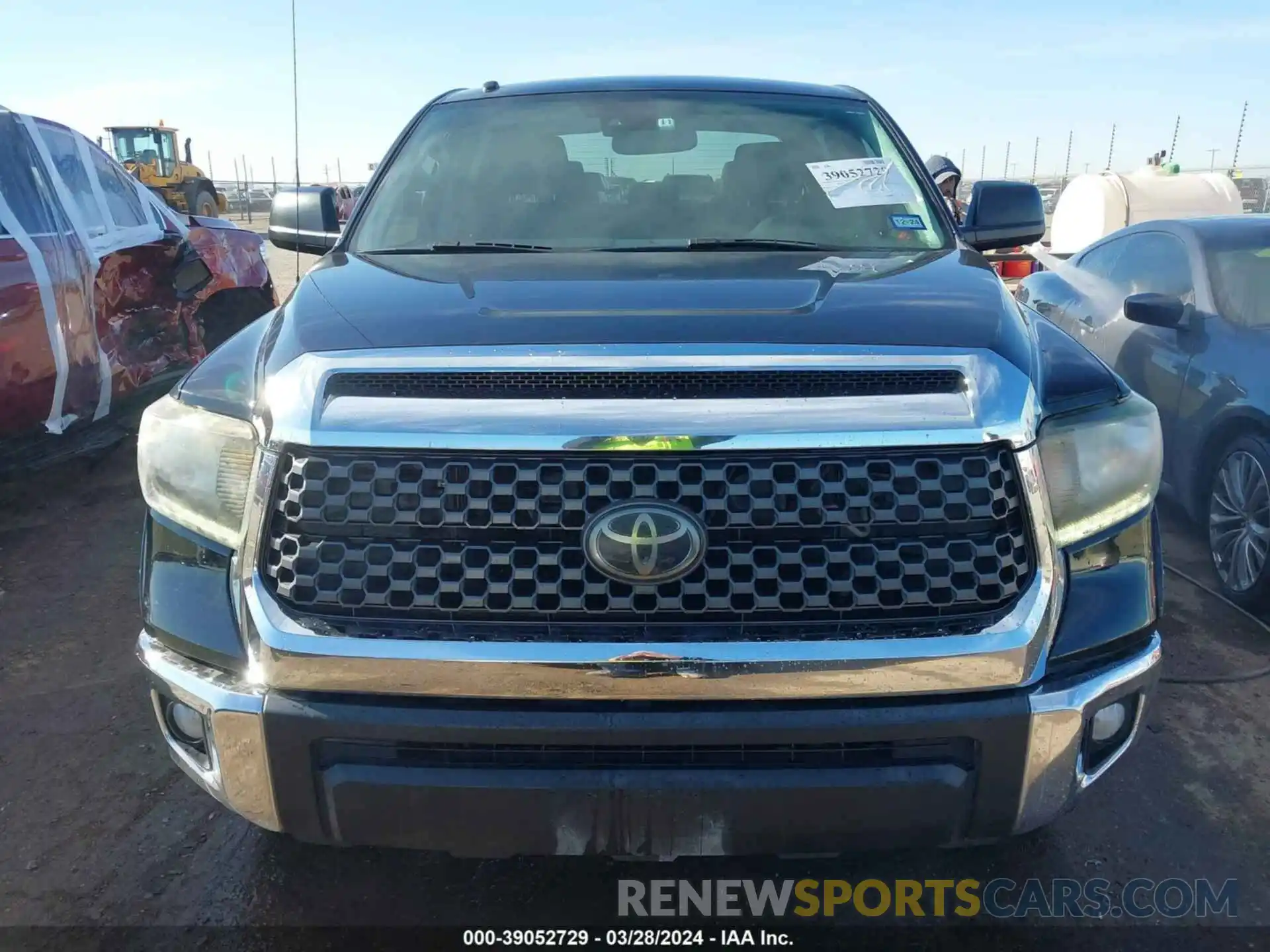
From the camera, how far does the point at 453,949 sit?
221 cm

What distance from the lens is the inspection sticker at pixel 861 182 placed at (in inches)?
114

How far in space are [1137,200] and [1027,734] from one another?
552 inches

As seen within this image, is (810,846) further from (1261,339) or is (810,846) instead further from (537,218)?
(1261,339)

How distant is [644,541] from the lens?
1692 millimetres

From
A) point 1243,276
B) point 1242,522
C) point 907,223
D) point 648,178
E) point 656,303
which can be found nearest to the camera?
point 656,303

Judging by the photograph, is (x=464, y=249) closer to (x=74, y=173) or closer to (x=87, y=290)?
(x=87, y=290)

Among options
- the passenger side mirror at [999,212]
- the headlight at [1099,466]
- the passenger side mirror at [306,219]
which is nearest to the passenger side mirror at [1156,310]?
the passenger side mirror at [999,212]

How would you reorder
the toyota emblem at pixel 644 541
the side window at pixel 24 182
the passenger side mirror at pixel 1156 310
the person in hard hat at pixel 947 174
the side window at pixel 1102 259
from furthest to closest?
the person in hard hat at pixel 947 174 < the side window at pixel 1102 259 < the passenger side mirror at pixel 1156 310 < the side window at pixel 24 182 < the toyota emblem at pixel 644 541

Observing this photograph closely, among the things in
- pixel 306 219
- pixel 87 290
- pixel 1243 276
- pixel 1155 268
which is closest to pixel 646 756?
pixel 306 219

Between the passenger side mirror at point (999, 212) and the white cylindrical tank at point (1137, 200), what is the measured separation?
1120cm

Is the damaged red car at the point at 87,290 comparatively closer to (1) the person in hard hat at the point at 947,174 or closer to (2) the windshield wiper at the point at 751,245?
(2) the windshield wiper at the point at 751,245

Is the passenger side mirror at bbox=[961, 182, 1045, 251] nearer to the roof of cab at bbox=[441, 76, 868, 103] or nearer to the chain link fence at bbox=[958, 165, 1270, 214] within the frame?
the roof of cab at bbox=[441, 76, 868, 103]

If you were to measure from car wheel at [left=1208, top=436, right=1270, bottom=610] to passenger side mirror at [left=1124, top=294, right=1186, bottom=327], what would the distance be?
0.75 m

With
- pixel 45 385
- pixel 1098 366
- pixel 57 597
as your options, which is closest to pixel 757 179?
pixel 1098 366
